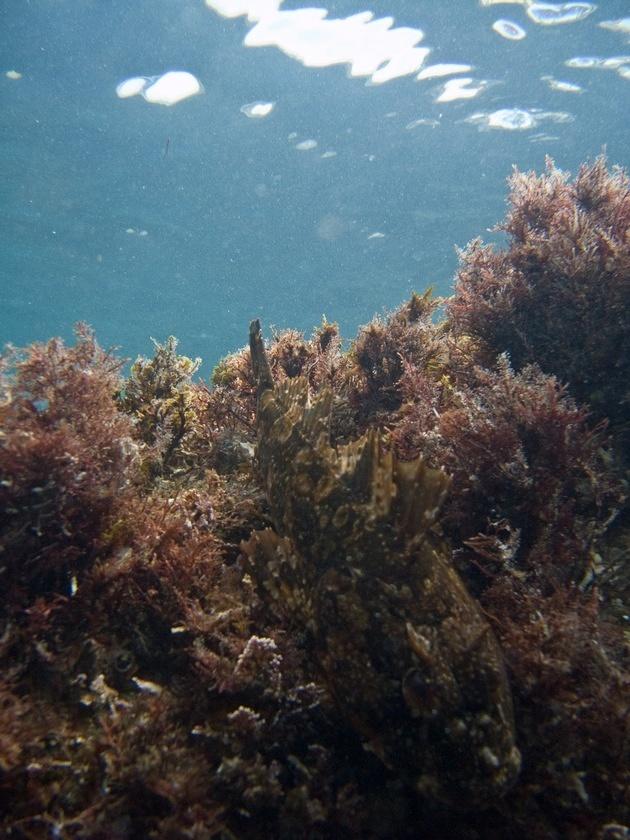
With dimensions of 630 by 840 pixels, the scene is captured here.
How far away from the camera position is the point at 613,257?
14.4ft

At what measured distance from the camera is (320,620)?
2605mm

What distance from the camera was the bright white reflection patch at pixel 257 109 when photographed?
2220 cm

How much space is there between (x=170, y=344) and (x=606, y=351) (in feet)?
15.4

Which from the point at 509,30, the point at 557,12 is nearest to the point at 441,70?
the point at 509,30

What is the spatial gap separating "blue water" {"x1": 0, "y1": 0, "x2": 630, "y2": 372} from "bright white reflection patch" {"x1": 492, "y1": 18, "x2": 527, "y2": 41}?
0.26 meters

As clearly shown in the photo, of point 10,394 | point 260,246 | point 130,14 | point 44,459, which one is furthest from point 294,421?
point 260,246

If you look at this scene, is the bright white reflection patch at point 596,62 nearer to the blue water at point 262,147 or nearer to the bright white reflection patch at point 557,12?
the blue water at point 262,147

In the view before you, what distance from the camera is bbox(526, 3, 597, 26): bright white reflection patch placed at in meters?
14.2

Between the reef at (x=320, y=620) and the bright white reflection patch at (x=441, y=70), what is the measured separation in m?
18.8

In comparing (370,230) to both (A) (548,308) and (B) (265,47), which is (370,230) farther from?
(A) (548,308)

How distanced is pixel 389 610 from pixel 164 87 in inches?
995

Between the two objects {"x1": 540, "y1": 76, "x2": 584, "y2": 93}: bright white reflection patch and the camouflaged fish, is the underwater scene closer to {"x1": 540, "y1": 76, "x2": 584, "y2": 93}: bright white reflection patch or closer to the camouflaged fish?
the camouflaged fish

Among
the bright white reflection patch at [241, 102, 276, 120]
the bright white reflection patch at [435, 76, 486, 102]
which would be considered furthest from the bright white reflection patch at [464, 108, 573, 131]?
the bright white reflection patch at [241, 102, 276, 120]

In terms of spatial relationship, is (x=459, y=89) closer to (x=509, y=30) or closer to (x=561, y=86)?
(x=509, y=30)
